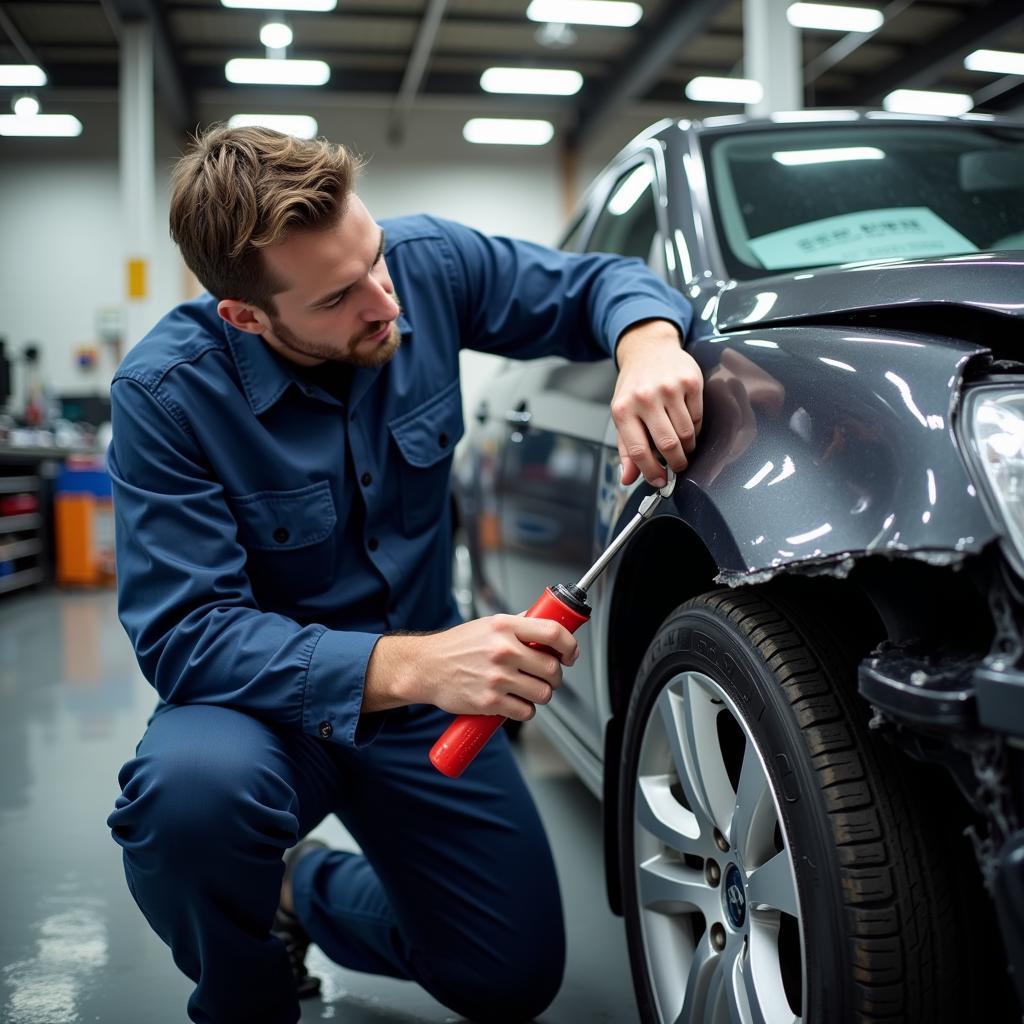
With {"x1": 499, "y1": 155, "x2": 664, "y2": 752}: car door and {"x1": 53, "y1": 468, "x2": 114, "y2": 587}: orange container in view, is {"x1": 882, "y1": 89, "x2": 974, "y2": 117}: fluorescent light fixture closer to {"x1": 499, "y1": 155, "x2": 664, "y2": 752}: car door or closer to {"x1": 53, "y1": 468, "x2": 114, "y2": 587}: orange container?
{"x1": 53, "y1": 468, "x2": 114, "y2": 587}: orange container

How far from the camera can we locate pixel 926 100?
11008 millimetres

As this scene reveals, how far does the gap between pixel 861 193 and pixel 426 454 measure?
0.81 m

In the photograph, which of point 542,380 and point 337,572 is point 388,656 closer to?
point 337,572

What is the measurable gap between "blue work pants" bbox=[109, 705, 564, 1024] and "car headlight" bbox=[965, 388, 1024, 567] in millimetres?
825

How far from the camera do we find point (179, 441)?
1.31 m

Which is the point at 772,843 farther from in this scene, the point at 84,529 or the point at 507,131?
the point at 507,131

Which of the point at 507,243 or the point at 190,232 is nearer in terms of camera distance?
the point at 190,232

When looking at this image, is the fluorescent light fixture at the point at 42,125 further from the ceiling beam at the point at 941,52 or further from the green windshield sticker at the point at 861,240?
the green windshield sticker at the point at 861,240

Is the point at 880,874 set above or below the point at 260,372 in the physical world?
below

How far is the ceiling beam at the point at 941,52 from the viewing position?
9078 mm

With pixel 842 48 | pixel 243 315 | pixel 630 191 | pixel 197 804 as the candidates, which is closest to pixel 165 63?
pixel 842 48

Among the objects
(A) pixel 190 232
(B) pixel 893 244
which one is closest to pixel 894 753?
(B) pixel 893 244

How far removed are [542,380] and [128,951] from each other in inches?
47.6

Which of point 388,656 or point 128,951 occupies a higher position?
point 388,656
